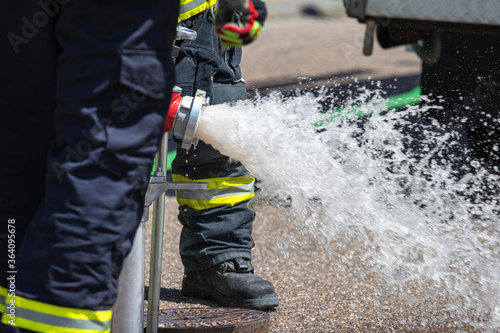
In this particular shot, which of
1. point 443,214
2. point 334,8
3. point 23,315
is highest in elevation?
point 23,315

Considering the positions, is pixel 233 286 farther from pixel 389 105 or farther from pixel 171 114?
pixel 389 105

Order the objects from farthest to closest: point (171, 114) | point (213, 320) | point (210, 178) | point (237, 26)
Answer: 1. point (210, 178)
2. point (213, 320)
3. point (171, 114)
4. point (237, 26)

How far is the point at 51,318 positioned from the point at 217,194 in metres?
1.10

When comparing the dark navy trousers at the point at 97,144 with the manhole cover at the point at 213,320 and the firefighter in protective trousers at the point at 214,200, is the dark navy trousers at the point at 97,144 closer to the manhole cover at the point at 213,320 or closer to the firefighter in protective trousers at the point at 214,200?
the manhole cover at the point at 213,320

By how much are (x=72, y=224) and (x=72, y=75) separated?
0.30 metres

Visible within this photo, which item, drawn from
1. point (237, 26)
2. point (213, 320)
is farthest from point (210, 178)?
point (237, 26)

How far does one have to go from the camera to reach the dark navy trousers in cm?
128

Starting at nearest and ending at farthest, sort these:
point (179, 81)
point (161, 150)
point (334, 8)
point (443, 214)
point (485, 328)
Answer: point (161, 150) → point (485, 328) → point (179, 81) → point (443, 214) → point (334, 8)

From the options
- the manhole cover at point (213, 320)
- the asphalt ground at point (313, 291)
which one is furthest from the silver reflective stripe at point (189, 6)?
the manhole cover at point (213, 320)

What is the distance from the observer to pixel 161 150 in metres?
1.73

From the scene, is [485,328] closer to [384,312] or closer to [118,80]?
[384,312]

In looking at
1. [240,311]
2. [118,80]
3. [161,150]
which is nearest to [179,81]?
[161,150]

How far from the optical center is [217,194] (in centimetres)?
235

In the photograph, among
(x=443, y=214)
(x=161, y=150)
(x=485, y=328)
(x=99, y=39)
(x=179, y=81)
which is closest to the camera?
(x=99, y=39)
